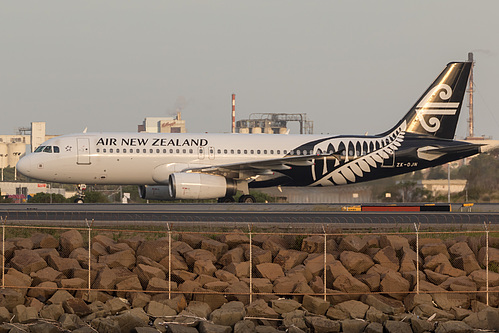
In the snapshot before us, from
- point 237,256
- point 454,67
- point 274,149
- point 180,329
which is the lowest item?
point 180,329

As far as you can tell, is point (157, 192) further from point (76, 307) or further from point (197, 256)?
point (76, 307)

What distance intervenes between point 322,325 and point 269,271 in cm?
243

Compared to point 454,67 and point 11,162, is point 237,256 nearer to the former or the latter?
point 454,67

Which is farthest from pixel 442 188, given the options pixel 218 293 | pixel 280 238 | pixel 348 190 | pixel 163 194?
pixel 218 293

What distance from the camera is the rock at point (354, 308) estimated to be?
16031 millimetres

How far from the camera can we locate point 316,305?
16172 millimetres

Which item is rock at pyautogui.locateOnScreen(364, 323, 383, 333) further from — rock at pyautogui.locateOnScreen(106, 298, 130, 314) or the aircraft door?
the aircraft door

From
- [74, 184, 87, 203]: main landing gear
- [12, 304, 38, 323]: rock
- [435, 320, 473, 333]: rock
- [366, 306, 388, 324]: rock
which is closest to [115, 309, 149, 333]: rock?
[12, 304, 38, 323]: rock

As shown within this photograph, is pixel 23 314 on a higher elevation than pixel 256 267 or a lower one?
lower

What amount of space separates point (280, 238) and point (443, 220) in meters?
8.25

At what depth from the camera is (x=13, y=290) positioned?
16.4 metres

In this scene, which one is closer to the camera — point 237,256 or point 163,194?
point 237,256

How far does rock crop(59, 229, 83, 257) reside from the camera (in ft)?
61.6

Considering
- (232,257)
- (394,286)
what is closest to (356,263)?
(394,286)
